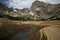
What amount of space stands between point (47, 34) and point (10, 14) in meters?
0.76

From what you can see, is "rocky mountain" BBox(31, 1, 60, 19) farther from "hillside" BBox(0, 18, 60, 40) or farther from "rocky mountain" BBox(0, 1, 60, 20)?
"hillside" BBox(0, 18, 60, 40)

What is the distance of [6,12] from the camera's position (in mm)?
2803

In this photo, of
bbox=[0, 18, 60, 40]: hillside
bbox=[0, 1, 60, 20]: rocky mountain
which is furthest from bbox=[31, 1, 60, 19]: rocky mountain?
bbox=[0, 18, 60, 40]: hillside

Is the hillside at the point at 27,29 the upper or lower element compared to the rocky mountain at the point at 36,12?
lower

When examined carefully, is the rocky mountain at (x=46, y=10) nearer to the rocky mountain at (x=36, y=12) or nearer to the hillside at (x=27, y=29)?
the rocky mountain at (x=36, y=12)

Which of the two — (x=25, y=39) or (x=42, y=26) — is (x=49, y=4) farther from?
(x=25, y=39)

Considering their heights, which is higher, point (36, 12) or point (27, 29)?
point (36, 12)

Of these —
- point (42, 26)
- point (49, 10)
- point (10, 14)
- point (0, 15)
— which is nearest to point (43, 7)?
point (49, 10)

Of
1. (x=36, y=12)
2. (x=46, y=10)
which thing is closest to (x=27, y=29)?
(x=36, y=12)

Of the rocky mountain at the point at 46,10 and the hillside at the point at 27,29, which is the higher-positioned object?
the rocky mountain at the point at 46,10

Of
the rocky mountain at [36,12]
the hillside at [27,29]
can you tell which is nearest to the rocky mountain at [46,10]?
the rocky mountain at [36,12]

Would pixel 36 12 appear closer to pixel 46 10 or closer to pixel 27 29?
pixel 46 10

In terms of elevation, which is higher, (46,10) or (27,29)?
(46,10)

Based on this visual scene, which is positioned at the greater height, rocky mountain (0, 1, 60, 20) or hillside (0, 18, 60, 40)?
rocky mountain (0, 1, 60, 20)
